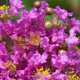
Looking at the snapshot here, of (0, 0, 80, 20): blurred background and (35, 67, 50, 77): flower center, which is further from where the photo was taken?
(0, 0, 80, 20): blurred background

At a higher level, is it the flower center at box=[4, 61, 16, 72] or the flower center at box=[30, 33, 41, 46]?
the flower center at box=[30, 33, 41, 46]

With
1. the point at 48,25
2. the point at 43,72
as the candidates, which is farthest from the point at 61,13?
the point at 43,72

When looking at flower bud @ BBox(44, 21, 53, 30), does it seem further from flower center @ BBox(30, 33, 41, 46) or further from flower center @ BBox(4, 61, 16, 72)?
flower center @ BBox(4, 61, 16, 72)

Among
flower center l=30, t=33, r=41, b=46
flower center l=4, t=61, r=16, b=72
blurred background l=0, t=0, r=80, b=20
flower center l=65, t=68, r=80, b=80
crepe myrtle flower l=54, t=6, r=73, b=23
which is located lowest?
flower center l=65, t=68, r=80, b=80

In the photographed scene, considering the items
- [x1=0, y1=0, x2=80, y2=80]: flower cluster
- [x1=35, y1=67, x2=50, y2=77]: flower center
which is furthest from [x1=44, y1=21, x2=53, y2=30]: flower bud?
[x1=35, y1=67, x2=50, y2=77]: flower center

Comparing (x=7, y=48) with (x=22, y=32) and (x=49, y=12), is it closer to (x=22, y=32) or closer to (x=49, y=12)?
(x=22, y=32)

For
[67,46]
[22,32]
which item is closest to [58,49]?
[67,46]

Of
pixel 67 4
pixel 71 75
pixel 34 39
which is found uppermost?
pixel 67 4

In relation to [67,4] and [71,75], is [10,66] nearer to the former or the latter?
[71,75]
